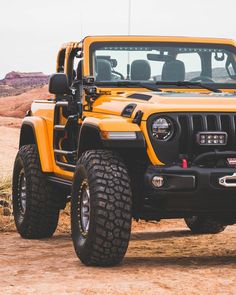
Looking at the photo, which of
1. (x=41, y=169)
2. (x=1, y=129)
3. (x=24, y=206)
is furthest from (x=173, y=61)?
(x=1, y=129)

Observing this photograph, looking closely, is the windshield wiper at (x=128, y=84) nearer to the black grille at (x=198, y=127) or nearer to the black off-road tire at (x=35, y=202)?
the black grille at (x=198, y=127)

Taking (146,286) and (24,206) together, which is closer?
(146,286)

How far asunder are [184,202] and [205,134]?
50cm

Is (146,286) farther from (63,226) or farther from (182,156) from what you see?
(63,226)

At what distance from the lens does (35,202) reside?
8.98 metres

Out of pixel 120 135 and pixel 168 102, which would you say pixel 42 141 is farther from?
pixel 120 135

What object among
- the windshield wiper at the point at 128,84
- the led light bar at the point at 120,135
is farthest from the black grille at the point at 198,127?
the windshield wiper at the point at 128,84

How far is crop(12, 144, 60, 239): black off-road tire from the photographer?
898 centimetres

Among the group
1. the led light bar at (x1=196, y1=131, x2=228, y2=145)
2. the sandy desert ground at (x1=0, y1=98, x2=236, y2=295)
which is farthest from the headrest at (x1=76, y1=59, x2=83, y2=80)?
the led light bar at (x1=196, y1=131, x2=228, y2=145)

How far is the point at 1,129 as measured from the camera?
71.2ft

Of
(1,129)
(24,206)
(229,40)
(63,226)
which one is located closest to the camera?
(229,40)

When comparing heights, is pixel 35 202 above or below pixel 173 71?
below

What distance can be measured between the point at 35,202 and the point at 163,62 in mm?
1926

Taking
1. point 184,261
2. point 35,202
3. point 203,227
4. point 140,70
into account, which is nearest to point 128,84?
point 140,70
